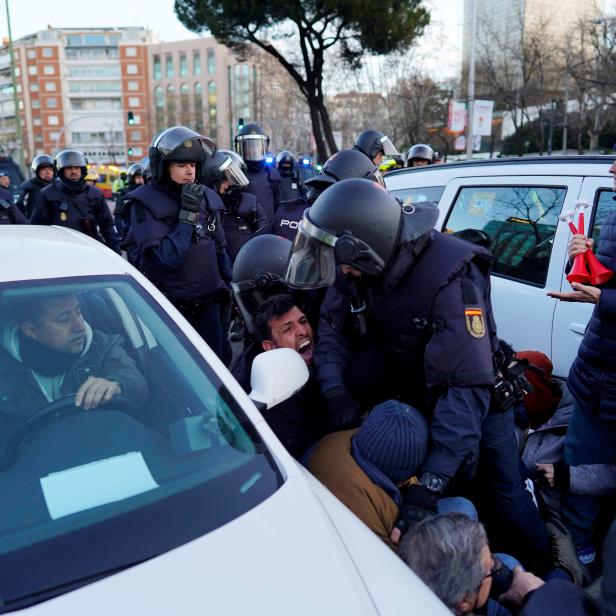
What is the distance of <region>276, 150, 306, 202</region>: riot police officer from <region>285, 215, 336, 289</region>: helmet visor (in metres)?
4.54

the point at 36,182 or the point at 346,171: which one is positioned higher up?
the point at 346,171

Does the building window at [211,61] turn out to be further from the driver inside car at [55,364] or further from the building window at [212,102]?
the driver inside car at [55,364]

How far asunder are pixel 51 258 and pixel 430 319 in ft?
4.05

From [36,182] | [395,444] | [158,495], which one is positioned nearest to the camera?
[158,495]

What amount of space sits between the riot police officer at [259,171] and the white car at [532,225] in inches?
122

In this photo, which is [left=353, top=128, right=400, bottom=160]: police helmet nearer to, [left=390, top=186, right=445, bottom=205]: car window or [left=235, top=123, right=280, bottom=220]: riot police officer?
[left=390, top=186, right=445, bottom=205]: car window

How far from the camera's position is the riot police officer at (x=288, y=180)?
7.30 meters

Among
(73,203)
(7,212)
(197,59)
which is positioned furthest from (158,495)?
(197,59)

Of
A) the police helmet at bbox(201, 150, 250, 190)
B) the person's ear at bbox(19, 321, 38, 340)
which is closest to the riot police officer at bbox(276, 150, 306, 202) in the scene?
the police helmet at bbox(201, 150, 250, 190)

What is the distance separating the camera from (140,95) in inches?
3819

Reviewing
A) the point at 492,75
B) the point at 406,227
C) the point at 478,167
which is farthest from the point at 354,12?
the point at 406,227

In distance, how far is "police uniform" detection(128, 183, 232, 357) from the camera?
12.4 feet

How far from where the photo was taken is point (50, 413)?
1.71m

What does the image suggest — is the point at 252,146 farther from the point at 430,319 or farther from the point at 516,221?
the point at 430,319
